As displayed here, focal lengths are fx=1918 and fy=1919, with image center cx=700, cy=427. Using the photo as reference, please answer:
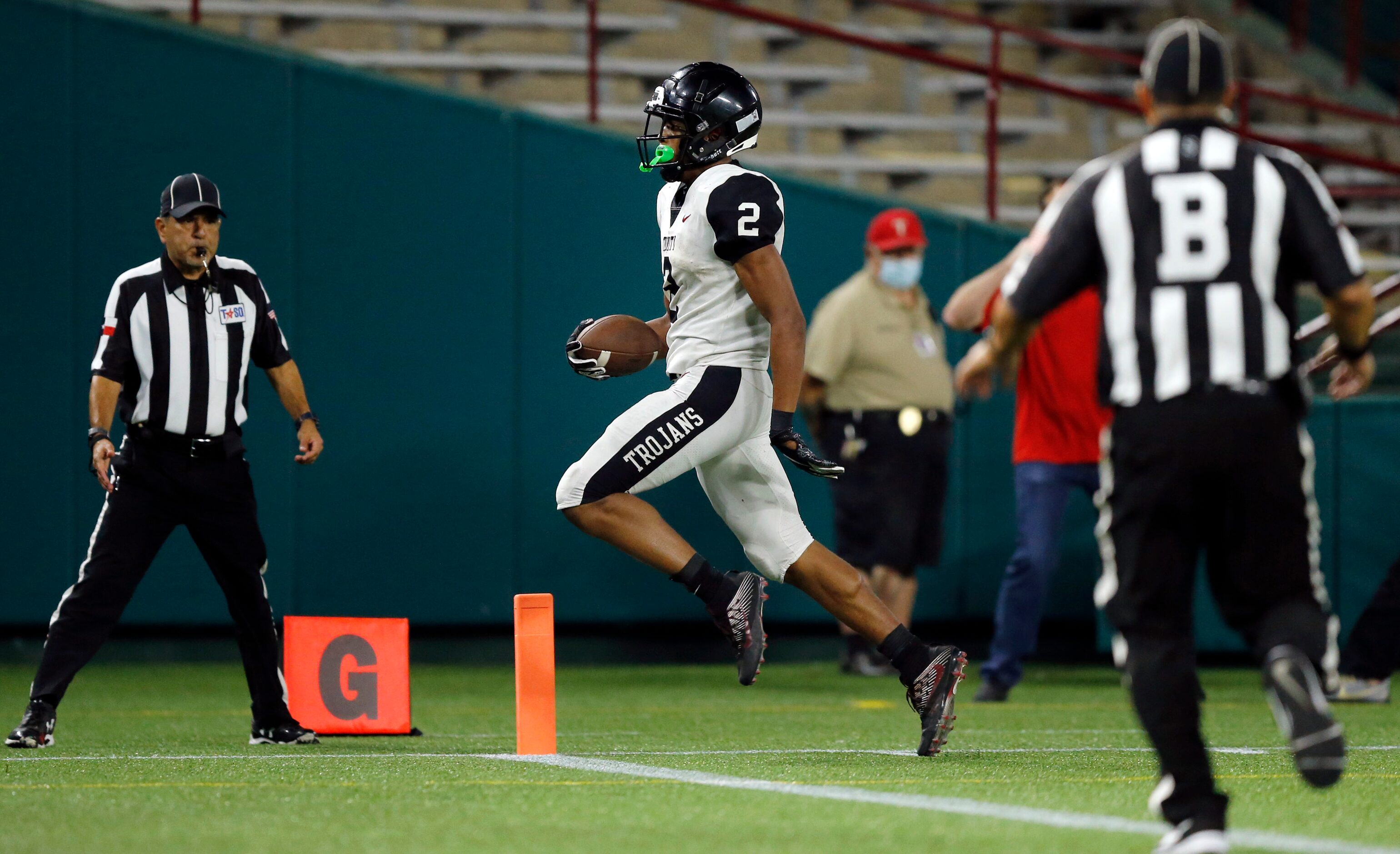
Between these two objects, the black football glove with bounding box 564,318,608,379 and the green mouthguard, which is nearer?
the green mouthguard

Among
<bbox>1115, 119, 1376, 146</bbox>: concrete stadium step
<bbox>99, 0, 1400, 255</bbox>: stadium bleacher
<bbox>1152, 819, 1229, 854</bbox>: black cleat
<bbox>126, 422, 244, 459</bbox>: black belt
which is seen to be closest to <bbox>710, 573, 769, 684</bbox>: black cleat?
<bbox>126, 422, 244, 459</bbox>: black belt

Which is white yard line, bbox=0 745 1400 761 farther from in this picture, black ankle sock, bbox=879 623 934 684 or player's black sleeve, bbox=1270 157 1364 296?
player's black sleeve, bbox=1270 157 1364 296

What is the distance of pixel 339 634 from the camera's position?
19.2 ft

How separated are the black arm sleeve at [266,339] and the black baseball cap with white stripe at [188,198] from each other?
32 cm

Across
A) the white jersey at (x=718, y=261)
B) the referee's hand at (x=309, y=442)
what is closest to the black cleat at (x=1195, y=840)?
the white jersey at (x=718, y=261)

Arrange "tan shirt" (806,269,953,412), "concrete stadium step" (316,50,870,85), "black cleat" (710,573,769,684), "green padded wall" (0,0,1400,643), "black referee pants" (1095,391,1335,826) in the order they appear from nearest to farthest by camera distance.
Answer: "black referee pants" (1095,391,1335,826), "black cleat" (710,573,769,684), "tan shirt" (806,269,953,412), "green padded wall" (0,0,1400,643), "concrete stadium step" (316,50,870,85)

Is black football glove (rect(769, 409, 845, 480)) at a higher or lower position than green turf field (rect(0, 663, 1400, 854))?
higher

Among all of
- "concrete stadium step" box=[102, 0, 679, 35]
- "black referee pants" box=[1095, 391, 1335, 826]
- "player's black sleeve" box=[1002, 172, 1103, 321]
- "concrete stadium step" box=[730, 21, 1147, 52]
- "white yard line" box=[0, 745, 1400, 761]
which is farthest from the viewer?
"concrete stadium step" box=[730, 21, 1147, 52]

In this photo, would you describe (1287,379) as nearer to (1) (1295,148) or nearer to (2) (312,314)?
(2) (312,314)

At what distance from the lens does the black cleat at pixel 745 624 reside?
499cm

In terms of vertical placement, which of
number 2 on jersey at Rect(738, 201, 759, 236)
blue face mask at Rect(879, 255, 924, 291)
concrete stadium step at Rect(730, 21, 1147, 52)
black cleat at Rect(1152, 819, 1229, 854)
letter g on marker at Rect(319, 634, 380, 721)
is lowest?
letter g on marker at Rect(319, 634, 380, 721)

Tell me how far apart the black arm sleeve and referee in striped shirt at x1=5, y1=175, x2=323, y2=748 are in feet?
0.43

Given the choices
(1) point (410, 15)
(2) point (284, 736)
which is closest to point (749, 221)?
(2) point (284, 736)

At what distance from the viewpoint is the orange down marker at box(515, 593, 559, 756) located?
4883mm
